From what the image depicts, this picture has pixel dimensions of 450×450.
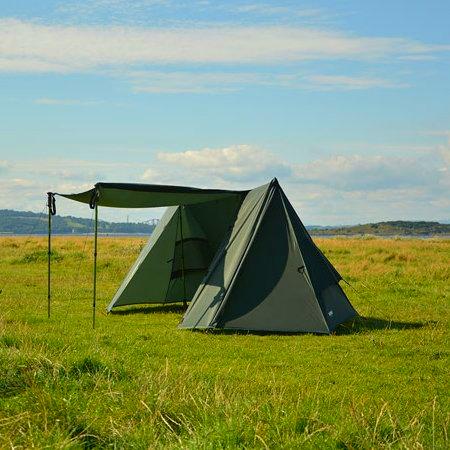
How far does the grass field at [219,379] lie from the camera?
556 centimetres

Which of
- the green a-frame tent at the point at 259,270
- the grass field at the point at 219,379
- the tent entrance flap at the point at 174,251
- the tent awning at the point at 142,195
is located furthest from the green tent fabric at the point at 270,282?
the tent entrance flap at the point at 174,251

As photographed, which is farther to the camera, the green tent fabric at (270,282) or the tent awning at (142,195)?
the tent awning at (142,195)

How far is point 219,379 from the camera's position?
9.02 m

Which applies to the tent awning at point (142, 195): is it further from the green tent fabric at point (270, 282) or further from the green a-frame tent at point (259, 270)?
the green tent fabric at point (270, 282)

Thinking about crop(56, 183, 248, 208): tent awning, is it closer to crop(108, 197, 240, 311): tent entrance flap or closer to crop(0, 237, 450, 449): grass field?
crop(108, 197, 240, 311): tent entrance flap

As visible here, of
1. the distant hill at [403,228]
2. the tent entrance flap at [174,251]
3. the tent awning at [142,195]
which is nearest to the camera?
the tent awning at [142,195]

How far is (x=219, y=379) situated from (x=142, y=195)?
522 centimetres

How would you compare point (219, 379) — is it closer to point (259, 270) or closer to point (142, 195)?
point (259, 270)

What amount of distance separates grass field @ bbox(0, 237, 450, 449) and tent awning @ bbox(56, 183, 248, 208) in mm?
2265

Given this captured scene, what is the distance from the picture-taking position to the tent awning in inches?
515

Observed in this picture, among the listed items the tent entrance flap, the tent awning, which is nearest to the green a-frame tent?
the tent awning

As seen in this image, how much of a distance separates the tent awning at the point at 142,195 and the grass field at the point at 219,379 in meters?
2.27

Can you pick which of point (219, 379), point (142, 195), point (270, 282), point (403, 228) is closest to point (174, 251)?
point (142, 195)

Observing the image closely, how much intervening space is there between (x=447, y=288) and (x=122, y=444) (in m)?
15.1
